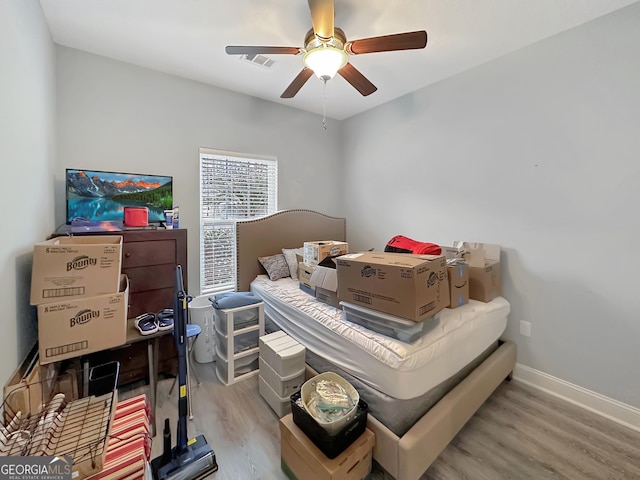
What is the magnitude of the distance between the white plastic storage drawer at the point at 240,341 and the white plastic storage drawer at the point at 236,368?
2.6 inches

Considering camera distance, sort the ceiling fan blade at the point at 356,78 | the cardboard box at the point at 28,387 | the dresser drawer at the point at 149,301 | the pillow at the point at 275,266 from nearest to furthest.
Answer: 1. the cardboard box at the point at 28,387
2. the ceiling fan blade at the point at 356,78
3. the dresser drawer at the point at 149,301
4. the pillow at the point at 275,266

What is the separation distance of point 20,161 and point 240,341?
6.33ft

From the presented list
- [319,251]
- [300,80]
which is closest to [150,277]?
[319,251]

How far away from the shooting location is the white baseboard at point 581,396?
6.06 ft

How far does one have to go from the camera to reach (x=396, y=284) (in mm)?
1460

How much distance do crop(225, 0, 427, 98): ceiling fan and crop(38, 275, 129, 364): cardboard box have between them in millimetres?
1755

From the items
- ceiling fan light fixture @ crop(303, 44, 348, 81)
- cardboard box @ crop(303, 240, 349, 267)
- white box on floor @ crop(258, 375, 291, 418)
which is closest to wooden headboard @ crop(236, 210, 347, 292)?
cardboard box @ crop(303, 240, 349, 267)

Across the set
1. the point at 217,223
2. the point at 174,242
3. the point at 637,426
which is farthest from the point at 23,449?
the point at 637,426

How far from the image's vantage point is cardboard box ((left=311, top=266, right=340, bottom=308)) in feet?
6.82

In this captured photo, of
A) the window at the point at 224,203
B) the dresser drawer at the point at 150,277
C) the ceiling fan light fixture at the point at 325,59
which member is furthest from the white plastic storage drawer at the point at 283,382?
the ceiling fan light fixture at the point at 325,59

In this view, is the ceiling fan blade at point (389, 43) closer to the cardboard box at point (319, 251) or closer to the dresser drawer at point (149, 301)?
the cardboard box at point (319, 251)

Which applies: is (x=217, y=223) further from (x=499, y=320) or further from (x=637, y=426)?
(x=637, y=426)

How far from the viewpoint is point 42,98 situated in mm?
1778

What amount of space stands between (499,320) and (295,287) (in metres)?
1.85
